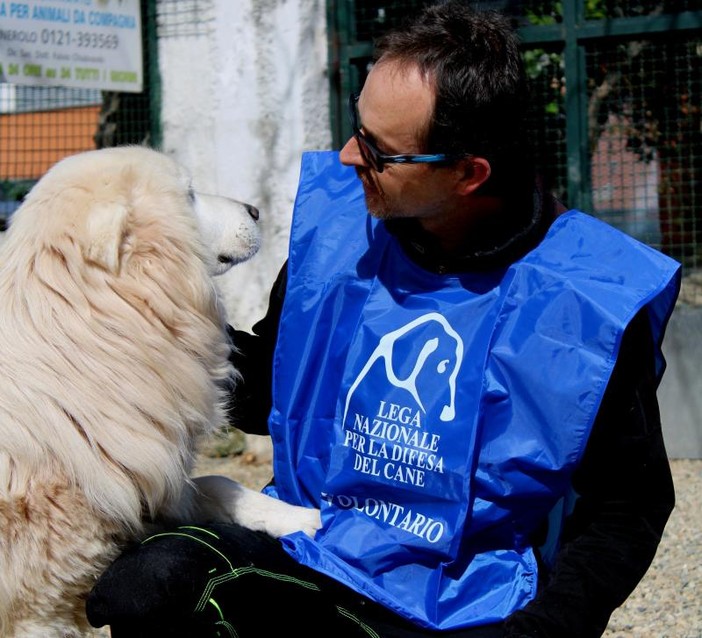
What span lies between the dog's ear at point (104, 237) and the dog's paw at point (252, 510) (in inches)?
26.4

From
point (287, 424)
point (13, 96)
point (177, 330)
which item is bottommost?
point (287, 424)

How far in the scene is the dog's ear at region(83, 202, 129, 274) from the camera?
2506mm

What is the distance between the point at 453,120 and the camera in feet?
7.98

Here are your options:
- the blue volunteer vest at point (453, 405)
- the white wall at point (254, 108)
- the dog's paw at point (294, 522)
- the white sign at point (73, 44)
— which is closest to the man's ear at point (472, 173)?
the blue volunteer vest at point (453, 405)

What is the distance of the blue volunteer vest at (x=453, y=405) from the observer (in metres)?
2.21

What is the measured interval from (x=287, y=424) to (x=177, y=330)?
0.40 meters

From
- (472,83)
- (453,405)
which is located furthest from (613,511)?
(472,83)

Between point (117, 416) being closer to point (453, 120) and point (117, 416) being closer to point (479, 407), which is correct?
point (479, 407)

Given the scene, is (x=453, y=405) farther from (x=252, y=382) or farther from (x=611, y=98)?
(x=611, y=98)

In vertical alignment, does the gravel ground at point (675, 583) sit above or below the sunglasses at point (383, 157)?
below

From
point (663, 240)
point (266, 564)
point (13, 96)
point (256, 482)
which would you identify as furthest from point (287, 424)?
point (13, 96)

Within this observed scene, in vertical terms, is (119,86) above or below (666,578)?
above

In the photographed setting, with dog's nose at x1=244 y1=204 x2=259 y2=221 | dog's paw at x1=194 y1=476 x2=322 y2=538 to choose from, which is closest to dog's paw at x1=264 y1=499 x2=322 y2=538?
dog's paw at x1=194 y1=476 x2=322 y2=538

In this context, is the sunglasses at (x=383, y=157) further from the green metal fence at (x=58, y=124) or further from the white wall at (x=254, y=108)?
the green metal fence at (x=58, y=124)
